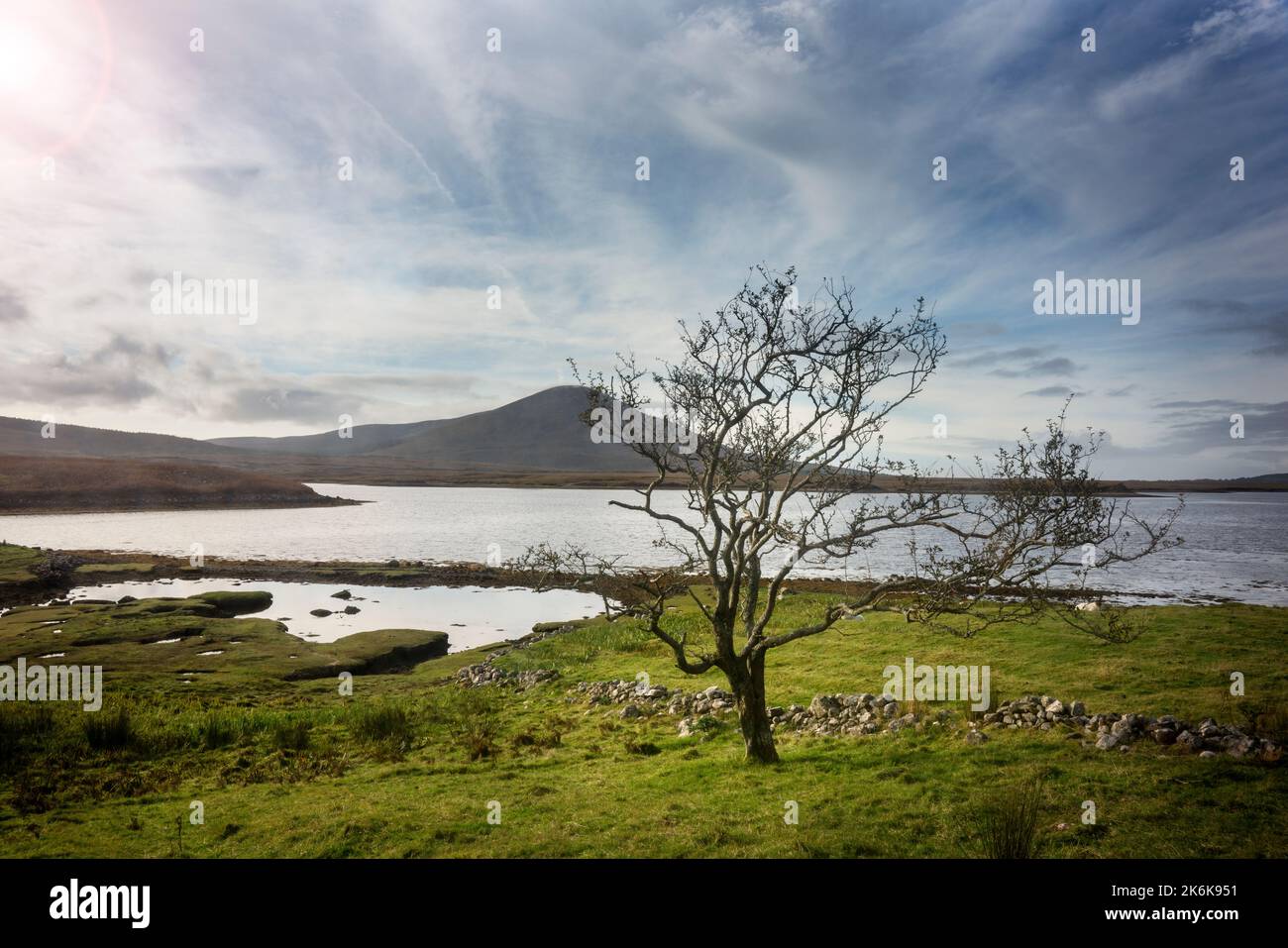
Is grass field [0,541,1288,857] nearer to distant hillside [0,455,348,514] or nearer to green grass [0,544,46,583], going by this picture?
green grass [0,544,46,583]

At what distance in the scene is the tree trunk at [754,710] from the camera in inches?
536

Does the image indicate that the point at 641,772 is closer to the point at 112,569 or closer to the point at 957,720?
the point at 957,720

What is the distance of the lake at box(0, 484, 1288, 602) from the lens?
54.6 meters

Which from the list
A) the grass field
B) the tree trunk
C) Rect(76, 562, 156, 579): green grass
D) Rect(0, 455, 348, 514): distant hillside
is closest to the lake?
Rect(76, 562, 156, 579): green grass

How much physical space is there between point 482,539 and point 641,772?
78.7 metres

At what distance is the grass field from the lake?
2345cm

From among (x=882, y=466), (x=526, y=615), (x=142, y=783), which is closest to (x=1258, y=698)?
(x=882, y=466)

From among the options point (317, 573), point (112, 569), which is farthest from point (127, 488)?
point (317, 573)

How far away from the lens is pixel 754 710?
13.7 meters

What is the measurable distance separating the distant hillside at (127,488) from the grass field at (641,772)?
144 m

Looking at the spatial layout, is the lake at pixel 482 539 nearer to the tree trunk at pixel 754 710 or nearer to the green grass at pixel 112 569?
the green grass at pixel 112 569

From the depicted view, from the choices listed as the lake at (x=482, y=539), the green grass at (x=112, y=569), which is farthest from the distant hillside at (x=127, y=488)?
the green grass at (x=112, y=569)
